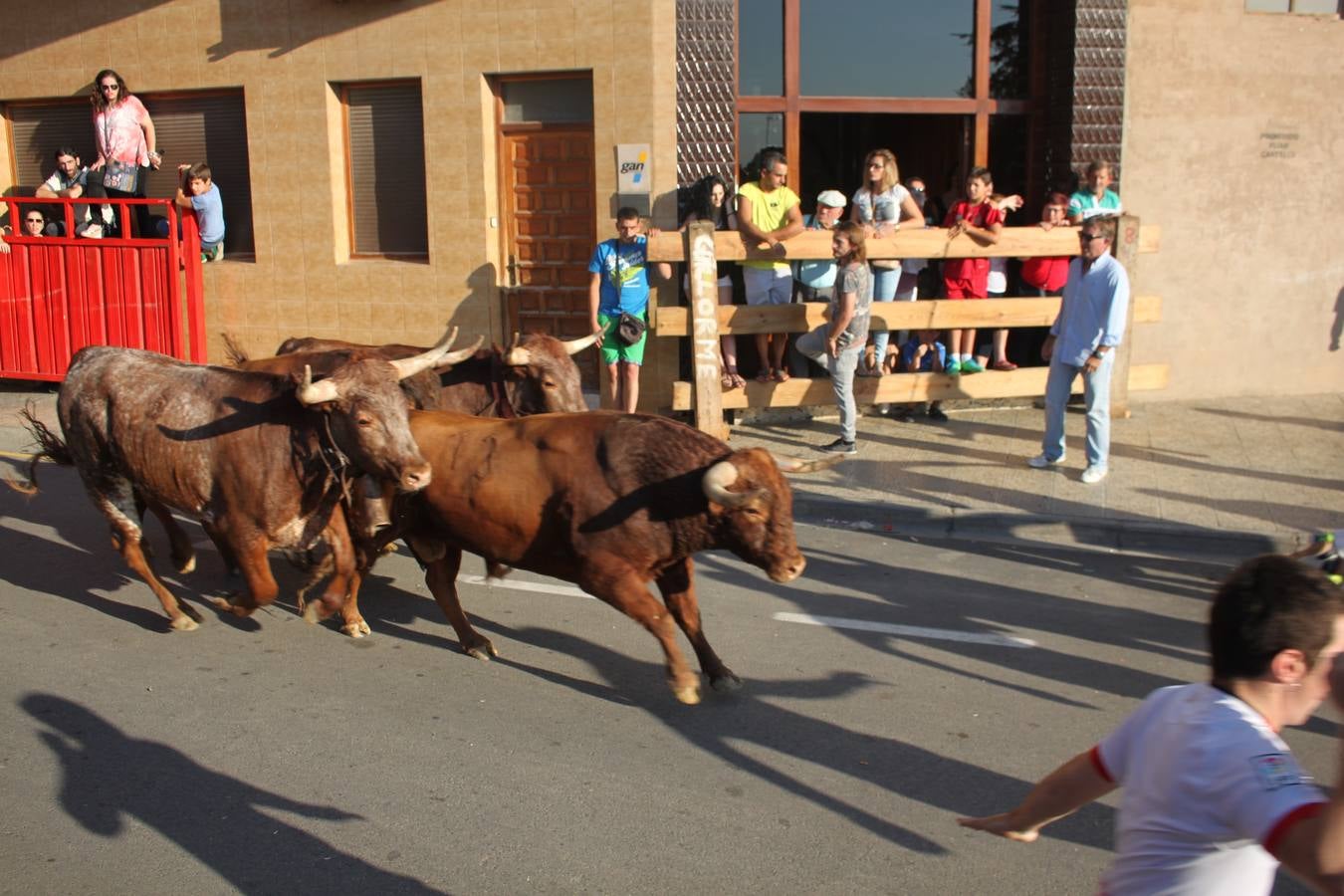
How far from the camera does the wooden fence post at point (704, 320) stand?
1039 cm

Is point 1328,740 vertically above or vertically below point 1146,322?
below

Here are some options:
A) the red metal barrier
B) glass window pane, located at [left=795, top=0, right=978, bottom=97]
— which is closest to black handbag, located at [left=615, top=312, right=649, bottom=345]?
glass window pane, located at [left=795, top=0, right=978, bottom=97]

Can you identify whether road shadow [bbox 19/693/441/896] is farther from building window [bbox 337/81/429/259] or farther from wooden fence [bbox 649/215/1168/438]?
building window [bbox 337/81/429/259]

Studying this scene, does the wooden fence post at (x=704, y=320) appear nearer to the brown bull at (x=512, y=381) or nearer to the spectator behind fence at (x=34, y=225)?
the brown bull at (x=512, y=381)

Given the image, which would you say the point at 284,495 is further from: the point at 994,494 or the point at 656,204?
the point at 656,204

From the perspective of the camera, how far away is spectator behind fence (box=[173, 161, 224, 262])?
41.5 ft

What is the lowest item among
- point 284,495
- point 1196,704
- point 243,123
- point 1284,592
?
point 284,495

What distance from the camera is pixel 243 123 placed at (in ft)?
44.0

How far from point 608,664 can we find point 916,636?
1610 mm

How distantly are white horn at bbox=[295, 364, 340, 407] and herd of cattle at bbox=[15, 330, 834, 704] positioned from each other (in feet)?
0.03

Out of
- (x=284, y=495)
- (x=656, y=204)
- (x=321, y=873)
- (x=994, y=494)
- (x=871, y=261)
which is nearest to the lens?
(x=321, y=873)

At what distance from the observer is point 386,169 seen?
12938 millimetres

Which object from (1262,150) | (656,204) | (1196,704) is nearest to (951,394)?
(656,204)

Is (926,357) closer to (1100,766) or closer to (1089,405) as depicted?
(1089,405)
